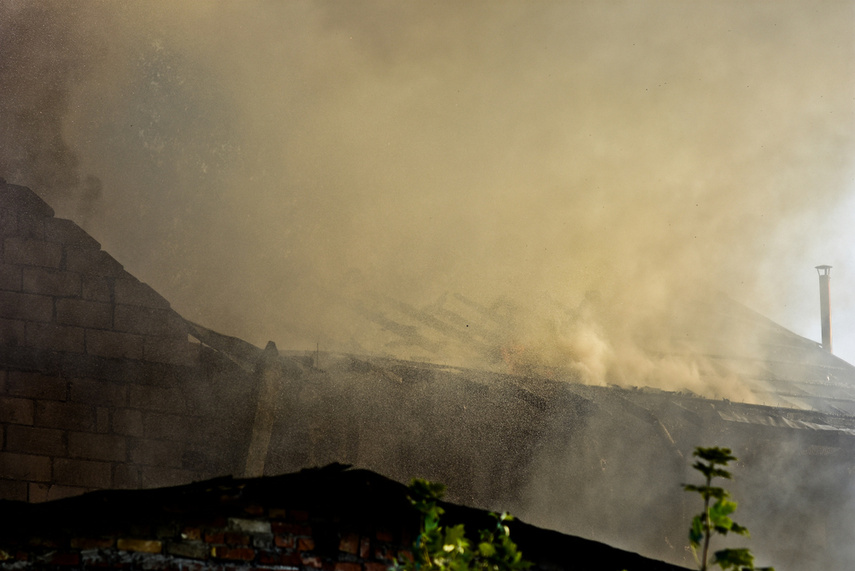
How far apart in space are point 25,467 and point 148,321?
74.9 inches

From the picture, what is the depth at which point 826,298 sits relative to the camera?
19906mm

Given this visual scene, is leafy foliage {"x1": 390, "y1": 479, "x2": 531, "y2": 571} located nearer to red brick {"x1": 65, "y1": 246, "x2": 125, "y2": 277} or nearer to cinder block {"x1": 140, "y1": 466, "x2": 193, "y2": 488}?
→ cinder block {"x1": 140, "y1": 466, "x2": 193, "y2": 488}

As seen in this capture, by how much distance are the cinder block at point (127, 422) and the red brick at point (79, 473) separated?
1.36 ft

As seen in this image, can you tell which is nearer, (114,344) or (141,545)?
(141,545)

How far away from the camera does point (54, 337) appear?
22.2ft

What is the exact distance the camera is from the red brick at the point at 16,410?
6699 mm

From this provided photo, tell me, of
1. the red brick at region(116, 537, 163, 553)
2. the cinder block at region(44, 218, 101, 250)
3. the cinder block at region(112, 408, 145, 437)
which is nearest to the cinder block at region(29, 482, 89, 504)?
the cinder block at region(112, 408, 145, 437)

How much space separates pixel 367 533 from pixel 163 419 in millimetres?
4199

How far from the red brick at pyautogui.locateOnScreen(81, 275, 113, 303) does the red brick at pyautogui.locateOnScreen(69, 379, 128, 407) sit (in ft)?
2.88

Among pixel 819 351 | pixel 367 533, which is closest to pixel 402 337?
pixel 367 533

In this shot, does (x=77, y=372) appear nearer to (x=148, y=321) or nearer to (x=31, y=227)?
(x=148, y=321)

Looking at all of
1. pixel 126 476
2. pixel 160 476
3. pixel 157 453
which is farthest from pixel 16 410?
pixel 160 476

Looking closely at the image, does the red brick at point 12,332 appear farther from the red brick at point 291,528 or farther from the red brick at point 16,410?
the red brick at point 291,528

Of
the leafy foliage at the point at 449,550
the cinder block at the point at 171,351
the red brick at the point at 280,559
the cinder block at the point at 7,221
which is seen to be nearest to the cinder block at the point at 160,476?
the cinder block at the point at 171,351
